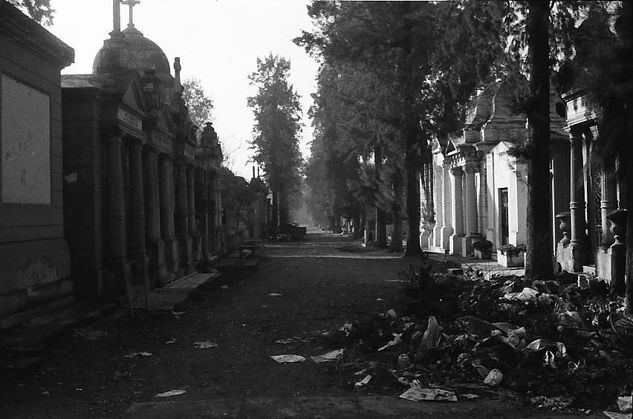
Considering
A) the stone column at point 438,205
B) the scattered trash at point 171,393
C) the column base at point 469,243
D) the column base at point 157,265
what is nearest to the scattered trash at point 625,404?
the scattered trash at point 171,393

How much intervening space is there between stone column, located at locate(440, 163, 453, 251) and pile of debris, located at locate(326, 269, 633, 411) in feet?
58.1

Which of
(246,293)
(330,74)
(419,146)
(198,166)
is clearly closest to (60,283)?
(246,293)

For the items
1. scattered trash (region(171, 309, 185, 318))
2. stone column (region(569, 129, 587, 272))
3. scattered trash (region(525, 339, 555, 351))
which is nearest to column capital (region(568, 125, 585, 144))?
stone column (region(569, 129, 587, 272))

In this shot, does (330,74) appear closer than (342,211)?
Yes

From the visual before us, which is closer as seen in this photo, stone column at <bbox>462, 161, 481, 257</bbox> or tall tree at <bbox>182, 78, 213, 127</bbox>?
stone column at <bbox>462, 161, 481, 257</bbox>

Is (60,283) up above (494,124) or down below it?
below

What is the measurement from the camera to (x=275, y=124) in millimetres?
51094

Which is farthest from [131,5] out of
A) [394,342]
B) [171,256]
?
[394,342]

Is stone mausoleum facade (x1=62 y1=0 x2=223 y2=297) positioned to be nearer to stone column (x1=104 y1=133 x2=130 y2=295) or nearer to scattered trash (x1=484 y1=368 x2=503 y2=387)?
stone column (x1=104 y1=133 x2=130 y2=295)

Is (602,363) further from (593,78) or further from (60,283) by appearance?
(60,283)

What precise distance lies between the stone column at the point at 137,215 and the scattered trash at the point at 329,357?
6.63 m

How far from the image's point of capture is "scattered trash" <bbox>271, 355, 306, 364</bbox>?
24.5 feet

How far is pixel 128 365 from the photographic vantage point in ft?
24.4

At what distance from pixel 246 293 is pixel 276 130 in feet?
123
